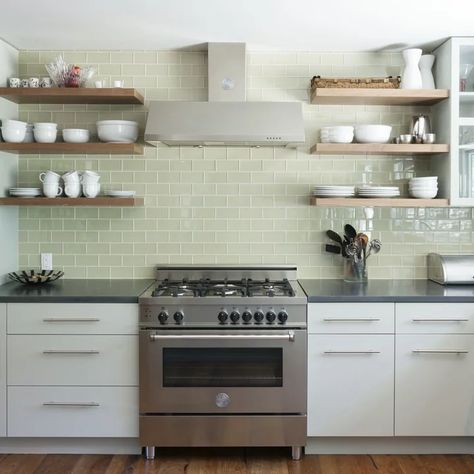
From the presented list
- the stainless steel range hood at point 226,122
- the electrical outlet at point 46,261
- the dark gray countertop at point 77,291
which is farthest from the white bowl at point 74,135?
the dark gray countertop at point 77,291

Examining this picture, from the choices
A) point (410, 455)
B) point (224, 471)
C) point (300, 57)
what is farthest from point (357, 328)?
point (300, 57)

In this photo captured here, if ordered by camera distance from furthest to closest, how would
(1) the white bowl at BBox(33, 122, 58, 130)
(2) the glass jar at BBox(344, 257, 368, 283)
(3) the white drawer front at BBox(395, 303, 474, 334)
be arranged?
(2) the glass jar at BBox(344, 257, 368, 283) → (1) the white bowl at BBox(33, 122, 58, 130) → (3) the white drawer front at BBox(395, 303, 474, 334)

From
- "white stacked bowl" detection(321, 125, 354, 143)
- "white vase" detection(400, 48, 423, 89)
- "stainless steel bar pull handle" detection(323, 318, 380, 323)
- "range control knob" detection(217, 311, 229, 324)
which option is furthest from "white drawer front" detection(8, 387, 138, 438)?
"white vase" detection(400, 48, 423, 89)

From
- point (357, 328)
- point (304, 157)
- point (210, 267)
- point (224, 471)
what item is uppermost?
point (304, 157)

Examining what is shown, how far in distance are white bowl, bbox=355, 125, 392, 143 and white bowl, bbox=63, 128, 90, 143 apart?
1657mm

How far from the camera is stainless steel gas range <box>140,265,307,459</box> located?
10.7 ft

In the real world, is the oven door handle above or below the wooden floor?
above

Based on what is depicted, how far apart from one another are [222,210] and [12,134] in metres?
1.35

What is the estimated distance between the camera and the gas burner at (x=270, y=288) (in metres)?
3.37

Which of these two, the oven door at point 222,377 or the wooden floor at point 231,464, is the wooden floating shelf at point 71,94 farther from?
the wooden floor at point 231,464

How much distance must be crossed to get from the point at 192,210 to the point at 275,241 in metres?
0.57

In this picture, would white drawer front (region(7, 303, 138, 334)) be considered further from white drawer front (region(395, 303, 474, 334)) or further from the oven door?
white drawer front (region(395, 303, 474, 334))

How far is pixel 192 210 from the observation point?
13.0 ft

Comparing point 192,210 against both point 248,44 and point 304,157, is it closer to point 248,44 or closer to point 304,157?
point 304,157
